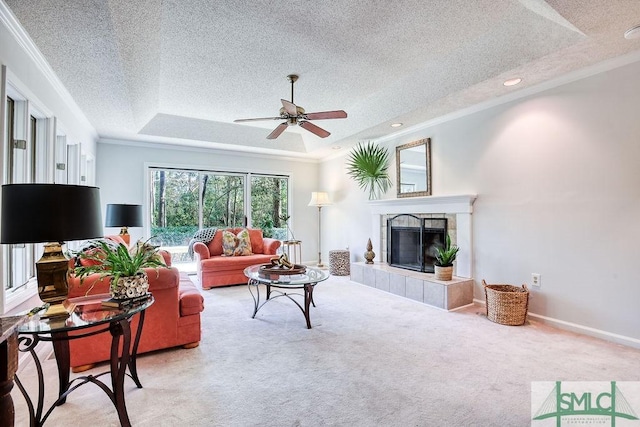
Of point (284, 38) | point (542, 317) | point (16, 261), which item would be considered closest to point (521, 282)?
point (542, 317)

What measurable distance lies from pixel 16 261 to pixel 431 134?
188 inches

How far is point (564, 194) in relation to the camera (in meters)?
3.07

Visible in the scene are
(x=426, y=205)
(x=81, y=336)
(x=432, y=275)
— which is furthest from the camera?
(x=426, y=205)

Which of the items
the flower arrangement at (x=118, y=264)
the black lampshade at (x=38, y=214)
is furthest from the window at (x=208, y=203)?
the black lampshade at (x=38, y=214)

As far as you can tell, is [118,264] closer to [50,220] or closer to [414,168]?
[50,220]

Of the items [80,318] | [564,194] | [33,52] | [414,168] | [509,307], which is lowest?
[509,307]

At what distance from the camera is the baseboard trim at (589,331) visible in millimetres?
2639

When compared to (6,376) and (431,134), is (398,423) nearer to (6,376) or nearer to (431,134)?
(6,376)

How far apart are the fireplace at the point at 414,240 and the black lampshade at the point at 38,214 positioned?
4.01 m

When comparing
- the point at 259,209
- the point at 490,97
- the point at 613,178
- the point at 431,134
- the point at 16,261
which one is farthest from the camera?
the point at 259,209

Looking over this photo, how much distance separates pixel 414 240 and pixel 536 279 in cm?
167

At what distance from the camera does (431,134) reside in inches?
177

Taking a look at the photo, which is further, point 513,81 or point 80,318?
point 513,81

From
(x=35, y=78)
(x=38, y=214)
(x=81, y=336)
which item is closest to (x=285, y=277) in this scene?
(x=81, y=336)
